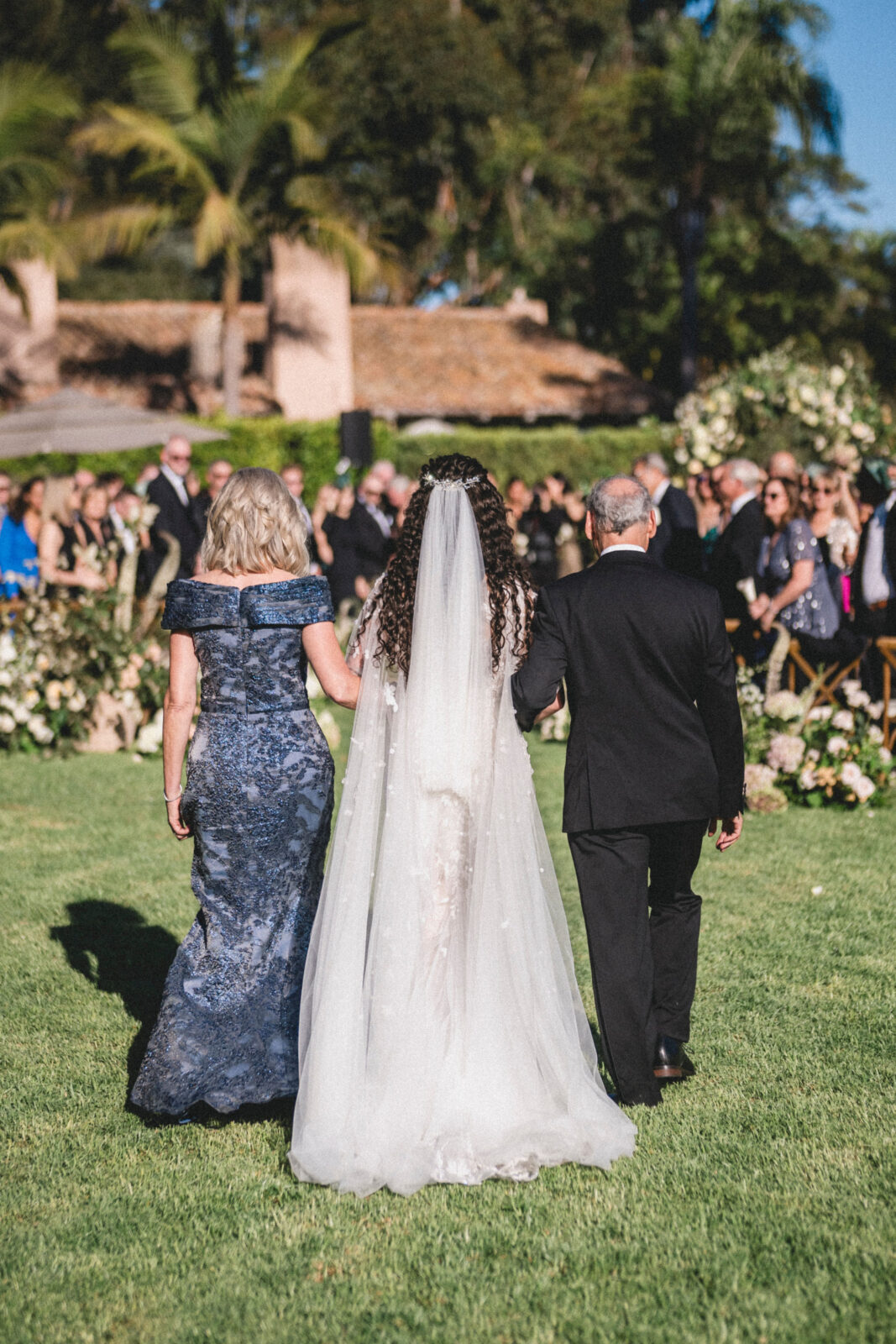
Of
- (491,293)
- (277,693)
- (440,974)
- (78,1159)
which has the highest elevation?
(491,293)

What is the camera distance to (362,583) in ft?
37.0

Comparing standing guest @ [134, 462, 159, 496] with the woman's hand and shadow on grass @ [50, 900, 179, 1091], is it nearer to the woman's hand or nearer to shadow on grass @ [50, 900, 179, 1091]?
shadow on grass @ [50, 900, 179, 1091]

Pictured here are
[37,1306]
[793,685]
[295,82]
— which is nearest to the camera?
[37,1306]

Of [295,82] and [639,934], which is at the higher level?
[295,82]

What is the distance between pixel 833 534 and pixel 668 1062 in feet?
18.2

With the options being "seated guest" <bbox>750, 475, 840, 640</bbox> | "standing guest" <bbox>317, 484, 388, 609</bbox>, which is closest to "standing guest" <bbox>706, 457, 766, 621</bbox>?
"seated guest" <bbox>750, 475, 840, 640</bbox>

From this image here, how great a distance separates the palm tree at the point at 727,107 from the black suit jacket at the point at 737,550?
18067mm

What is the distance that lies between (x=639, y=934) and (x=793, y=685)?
5401mm

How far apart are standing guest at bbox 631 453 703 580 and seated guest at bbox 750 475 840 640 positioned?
1.52 feet

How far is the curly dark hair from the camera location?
11.8 ft

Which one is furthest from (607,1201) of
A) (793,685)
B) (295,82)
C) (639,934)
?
(295,82)

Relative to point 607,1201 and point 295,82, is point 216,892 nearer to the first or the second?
point 607,1201

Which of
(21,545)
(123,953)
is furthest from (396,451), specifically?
(123,953)

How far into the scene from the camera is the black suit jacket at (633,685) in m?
3.60
